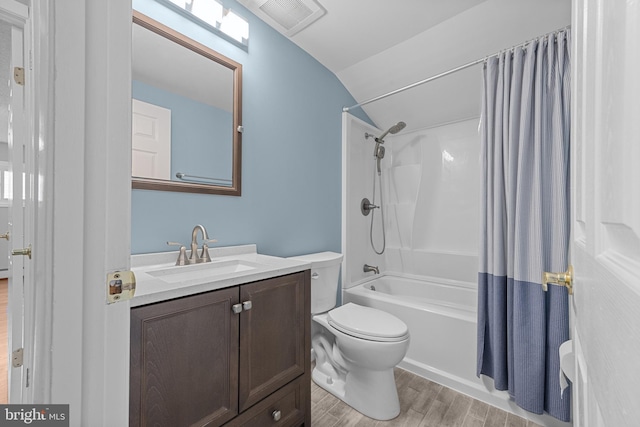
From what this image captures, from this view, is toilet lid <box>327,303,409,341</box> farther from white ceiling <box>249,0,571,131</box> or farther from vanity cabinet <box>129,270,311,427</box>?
white ceiling <box>249,0,571,131</box>

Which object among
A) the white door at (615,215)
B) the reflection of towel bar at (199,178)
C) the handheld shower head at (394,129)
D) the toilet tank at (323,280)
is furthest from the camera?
the handheld shower head at (394,129)

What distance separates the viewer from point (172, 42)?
4.45 feet

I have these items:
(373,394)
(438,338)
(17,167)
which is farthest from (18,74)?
(438,338)

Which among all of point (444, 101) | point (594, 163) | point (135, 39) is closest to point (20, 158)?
point (135, 39)

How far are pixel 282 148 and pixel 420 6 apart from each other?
123 centimetres

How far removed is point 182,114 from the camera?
1.40 meters

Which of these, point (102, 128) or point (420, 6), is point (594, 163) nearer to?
point (102, 128)

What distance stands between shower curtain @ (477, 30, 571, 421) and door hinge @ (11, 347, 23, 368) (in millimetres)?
2136

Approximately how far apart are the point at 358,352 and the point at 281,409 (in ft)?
1.54

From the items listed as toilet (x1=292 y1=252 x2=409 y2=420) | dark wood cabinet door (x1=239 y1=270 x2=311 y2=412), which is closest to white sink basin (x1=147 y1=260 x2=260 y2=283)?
dark wood cabinet door (x1=239 y1=270 x2=311 y2=412)

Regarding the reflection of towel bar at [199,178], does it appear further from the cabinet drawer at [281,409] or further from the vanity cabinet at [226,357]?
the cabinet drawer at [281,409]

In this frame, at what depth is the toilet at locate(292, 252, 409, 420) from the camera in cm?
142

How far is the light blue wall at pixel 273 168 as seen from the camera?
4.37 feet

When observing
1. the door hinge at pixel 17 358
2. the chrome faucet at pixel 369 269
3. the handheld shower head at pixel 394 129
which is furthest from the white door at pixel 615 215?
the chrome faucet at pixel 369 269
